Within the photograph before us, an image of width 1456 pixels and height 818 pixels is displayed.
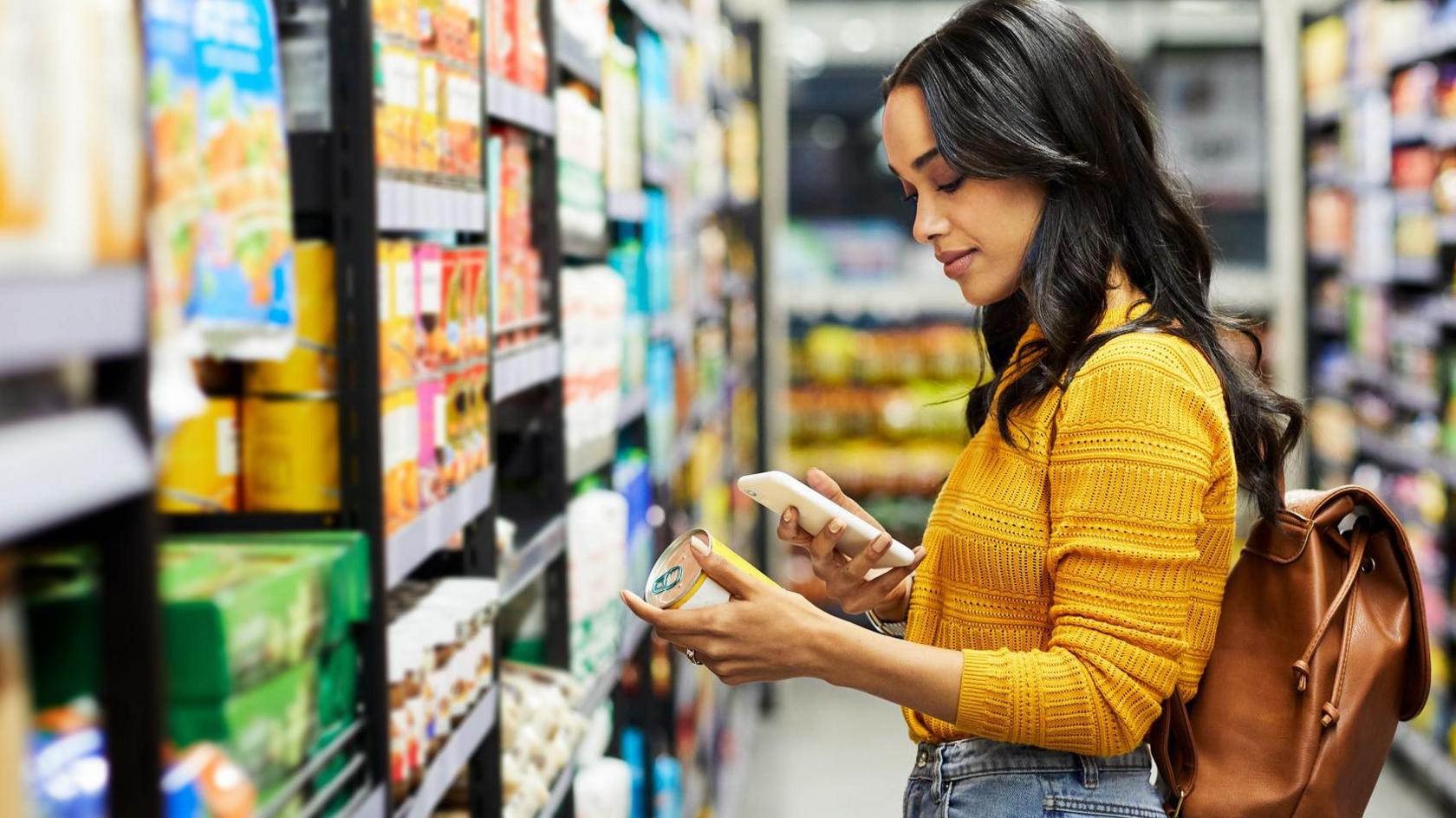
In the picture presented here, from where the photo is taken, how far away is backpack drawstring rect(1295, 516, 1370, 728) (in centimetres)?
161

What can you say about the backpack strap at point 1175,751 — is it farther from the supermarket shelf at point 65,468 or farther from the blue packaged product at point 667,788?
the blue packaged product at point 667,788

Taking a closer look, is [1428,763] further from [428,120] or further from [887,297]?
[428,120]

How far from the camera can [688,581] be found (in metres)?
1.60

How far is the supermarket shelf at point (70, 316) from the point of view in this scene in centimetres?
70

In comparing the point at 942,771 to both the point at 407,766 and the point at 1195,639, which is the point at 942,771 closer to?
the point at 1195,639

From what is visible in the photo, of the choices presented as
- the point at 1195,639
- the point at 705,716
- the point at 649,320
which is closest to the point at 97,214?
the point at 1195,639

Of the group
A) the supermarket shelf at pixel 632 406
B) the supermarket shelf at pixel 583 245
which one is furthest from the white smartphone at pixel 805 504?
the supermarket shelf at pixel 632 406

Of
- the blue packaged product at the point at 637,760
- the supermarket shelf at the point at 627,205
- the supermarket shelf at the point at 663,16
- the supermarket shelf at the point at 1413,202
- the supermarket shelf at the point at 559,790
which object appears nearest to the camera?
the supermarket shelf at the point at 559,790

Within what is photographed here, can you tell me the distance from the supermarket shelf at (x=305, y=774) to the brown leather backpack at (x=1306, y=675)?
0.88 metres

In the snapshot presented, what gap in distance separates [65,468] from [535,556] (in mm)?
1707

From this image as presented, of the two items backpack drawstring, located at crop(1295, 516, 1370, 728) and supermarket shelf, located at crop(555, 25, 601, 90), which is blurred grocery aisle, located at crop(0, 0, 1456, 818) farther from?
backpack drawstring, located at crop(1295, 516, 1370, 728)

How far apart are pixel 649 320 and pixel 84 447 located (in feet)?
9.64

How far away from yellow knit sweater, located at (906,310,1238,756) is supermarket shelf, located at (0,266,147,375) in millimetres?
964

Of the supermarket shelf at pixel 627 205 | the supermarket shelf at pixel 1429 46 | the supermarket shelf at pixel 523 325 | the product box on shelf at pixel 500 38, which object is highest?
the supermarket shelf at pixel 1429 46
